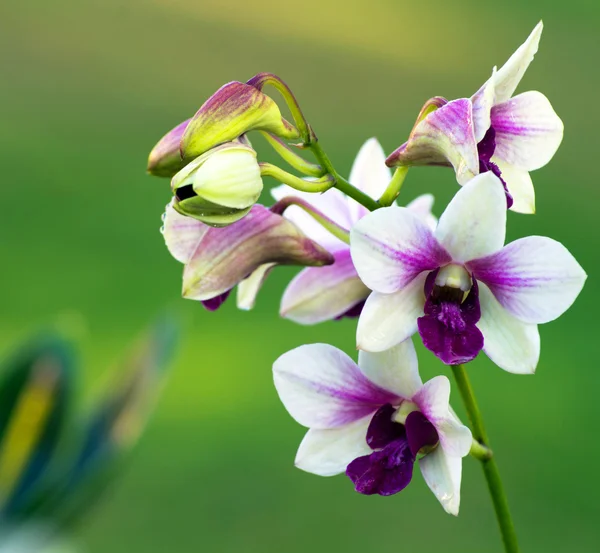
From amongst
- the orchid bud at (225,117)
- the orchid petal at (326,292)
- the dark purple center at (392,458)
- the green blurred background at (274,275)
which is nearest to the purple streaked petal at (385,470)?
the dark purple center at (392,458)

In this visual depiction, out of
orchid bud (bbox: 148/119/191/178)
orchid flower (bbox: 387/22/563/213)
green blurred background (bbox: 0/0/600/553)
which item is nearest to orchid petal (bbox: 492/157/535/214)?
orchid flower (bbox: 387/22/563/213)

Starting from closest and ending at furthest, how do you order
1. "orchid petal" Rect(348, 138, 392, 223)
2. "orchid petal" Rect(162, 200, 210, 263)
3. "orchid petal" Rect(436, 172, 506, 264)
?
"orchid petal" Rect(436, 172, 506, 264) < "orchid petal" Rect(162, 200, 210, 263) < "orchid petal" Rect(348, 138, 392, 223)

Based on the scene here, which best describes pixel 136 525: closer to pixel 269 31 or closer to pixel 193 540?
pixel 193 540

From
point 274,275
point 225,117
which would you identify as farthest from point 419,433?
point 274,275

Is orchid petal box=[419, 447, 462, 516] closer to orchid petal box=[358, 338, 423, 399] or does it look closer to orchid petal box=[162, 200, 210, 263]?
orchid petal box=[358, 338, 423, 399]

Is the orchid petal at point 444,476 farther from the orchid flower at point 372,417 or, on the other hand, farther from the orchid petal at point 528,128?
the orchid petal at point 528,128

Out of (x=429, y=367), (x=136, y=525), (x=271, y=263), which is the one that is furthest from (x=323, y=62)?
(x=271, y=263)
